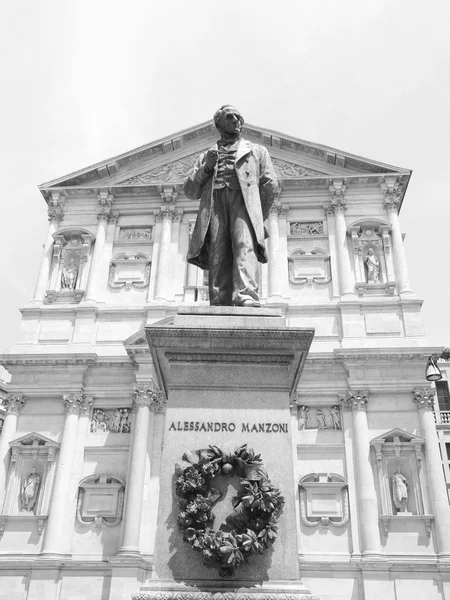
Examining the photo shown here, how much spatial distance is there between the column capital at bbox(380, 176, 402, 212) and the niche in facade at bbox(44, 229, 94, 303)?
11.6 m

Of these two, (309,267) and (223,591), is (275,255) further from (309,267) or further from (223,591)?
(223,591)

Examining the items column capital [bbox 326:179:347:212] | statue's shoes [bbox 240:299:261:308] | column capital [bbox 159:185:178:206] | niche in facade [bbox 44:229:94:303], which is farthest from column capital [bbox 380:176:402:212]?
statue's shoes [bbox 240:299:261:308]

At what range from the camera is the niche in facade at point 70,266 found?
2244 centimetres

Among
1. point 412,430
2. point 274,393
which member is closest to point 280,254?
point 412,430

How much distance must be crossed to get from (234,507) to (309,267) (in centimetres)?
1812

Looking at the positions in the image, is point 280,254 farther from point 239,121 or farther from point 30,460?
point 239,121

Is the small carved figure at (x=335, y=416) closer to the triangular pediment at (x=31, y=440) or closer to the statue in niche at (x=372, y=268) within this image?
the statue in niche at (x=372, y=268)

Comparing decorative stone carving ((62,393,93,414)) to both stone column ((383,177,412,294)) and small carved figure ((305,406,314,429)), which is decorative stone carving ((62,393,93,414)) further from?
stone column ((383,177,412,294))

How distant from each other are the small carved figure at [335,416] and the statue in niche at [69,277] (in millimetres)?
10628

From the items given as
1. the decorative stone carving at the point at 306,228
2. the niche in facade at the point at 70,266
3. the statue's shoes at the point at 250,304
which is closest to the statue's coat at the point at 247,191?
the statue's shoes at the point at 250,304

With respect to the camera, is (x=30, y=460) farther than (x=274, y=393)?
Yes

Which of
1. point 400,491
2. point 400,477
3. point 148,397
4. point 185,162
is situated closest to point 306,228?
point 185,162

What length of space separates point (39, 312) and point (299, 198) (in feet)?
35.9

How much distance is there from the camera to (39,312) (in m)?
21.9
